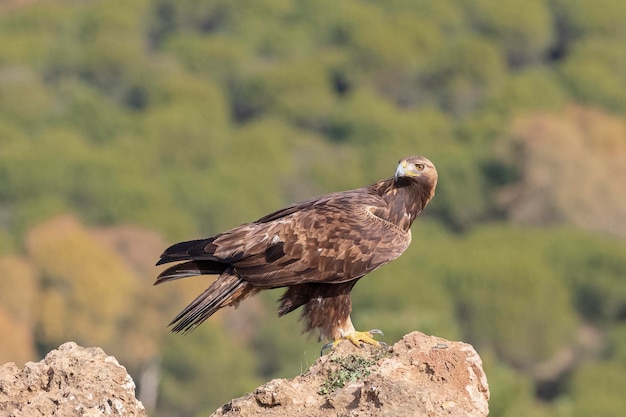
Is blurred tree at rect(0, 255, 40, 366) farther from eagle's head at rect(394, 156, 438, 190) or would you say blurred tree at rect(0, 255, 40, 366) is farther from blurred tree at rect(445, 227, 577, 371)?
eagle's head at rect(394, 156, 438, 190)

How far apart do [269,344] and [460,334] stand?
23.1ft

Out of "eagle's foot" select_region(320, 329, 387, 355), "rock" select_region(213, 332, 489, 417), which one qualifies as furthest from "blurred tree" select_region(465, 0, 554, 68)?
"rock" select_region(213, 332, 489, 417)

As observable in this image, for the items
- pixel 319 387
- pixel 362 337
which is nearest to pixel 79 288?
pixel 362 337

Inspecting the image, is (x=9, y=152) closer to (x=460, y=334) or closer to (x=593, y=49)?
(x=460, y=334)

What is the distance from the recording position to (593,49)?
372ft

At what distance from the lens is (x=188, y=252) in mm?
11031

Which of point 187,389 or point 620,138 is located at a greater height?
point 620,138

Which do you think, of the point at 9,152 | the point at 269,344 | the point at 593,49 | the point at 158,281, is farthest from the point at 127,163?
the point at 158,281

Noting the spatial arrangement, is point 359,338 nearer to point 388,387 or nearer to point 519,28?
point 388,387

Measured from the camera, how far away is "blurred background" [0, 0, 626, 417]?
61875 millimetres

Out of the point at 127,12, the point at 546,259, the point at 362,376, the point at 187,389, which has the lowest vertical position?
the point at 362,376

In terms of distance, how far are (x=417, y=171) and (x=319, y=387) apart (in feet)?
7.61

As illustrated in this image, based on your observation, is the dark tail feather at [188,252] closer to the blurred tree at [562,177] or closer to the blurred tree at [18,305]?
the blurred tree at [18,305]

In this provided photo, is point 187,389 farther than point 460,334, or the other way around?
point 460,334
